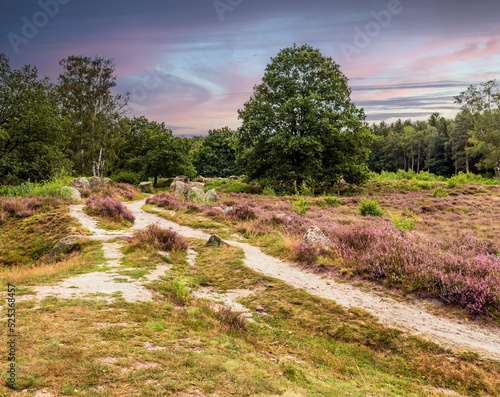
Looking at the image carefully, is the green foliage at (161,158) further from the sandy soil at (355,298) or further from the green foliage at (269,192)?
the sandy soil at (355,298)

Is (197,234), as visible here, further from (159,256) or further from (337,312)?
(337,312)

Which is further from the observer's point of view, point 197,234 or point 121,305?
point 197,234

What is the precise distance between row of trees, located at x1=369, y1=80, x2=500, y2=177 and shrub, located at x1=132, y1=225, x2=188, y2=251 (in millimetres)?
61948

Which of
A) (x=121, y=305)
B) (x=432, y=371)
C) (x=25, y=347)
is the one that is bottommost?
(x=432, y=371)

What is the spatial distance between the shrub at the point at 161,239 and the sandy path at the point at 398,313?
2.63 meters

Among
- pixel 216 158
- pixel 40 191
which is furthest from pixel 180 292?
pixel 216 158

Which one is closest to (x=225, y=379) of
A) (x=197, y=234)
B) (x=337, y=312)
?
(x=337, y=312)

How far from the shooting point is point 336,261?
26.4 ft

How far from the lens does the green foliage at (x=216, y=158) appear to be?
71812 mm

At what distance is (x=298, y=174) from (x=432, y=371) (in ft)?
84.0

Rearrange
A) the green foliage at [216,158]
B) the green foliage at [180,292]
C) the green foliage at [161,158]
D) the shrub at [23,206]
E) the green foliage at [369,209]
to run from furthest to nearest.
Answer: the green foliage at [216,158] < the green foliage at [161,158] < the green foliage at [369,209] < the shrub at [23,206] < the green foliage at [180,292]

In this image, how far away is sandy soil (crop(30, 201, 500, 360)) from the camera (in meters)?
4.51

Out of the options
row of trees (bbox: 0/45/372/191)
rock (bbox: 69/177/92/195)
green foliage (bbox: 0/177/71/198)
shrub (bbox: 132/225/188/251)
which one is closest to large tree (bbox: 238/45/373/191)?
row of trees (bbox: 0/45/372/191)

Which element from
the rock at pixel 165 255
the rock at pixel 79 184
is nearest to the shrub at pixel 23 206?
the rock at pixel 79 184
